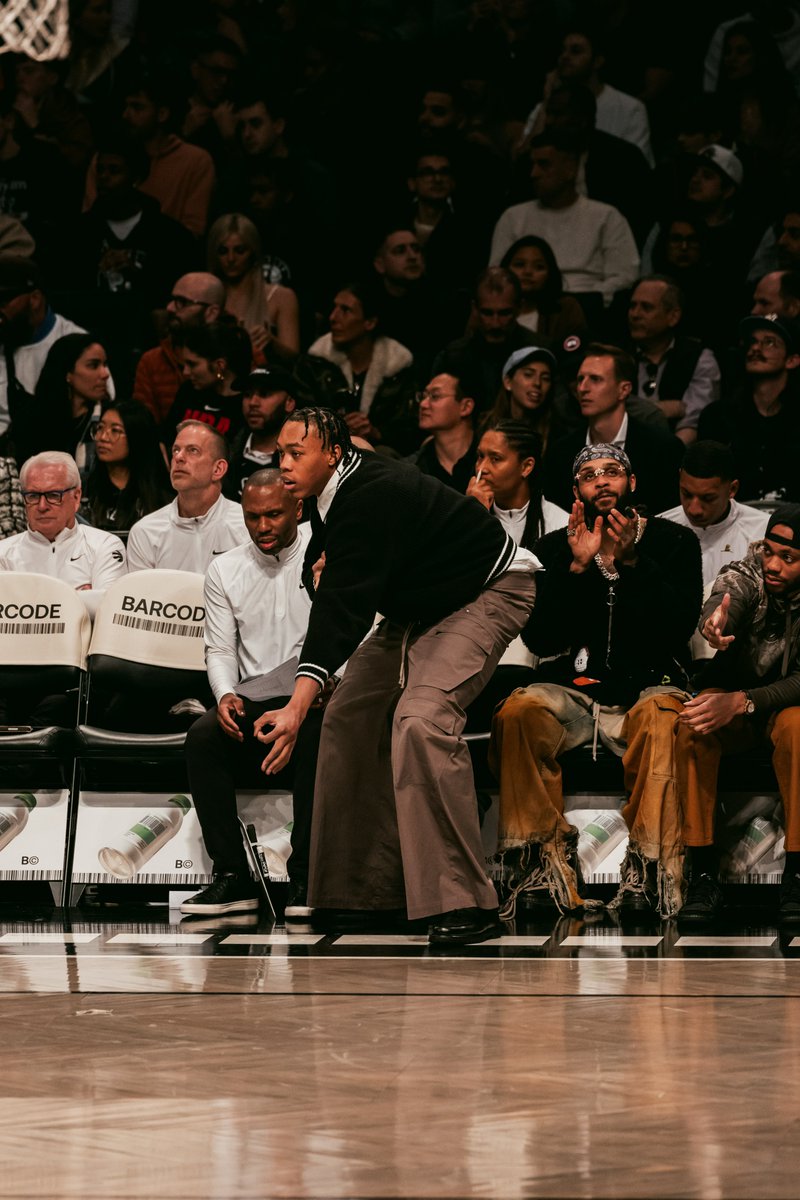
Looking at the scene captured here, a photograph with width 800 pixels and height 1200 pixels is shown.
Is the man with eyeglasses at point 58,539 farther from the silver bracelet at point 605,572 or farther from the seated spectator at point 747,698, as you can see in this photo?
the seated spectator at point 747,698

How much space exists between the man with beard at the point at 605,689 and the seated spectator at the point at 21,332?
12.8 feet

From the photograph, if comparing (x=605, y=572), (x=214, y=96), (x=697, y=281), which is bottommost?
(x=605, y=572)

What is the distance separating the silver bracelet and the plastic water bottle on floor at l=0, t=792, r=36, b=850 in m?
2.20

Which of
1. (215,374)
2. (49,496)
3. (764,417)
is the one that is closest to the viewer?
(49,496)

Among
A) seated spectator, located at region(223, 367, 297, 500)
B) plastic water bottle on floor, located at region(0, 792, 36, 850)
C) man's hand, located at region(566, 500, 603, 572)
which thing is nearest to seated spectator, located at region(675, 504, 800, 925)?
man's hand, located at region(566, 500, 603, 572)

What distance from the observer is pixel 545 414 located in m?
8.59

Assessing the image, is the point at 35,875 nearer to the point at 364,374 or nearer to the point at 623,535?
the point at 623,535

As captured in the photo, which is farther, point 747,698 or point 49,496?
point 49,496

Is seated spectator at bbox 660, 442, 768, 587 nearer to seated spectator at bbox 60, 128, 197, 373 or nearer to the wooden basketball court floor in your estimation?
the wooden basketball court floor

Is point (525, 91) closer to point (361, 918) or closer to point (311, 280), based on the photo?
point (311, 280)

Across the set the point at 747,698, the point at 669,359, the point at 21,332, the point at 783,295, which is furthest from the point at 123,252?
the point at 747,698

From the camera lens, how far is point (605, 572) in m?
6.61

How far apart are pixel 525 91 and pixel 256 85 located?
1729 mm

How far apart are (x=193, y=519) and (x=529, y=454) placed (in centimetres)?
159
